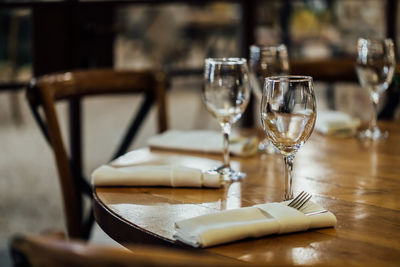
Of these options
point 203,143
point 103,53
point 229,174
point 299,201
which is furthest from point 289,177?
point 103,53

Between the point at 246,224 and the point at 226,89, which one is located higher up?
the point at 226,89

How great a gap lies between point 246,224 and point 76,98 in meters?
1.07

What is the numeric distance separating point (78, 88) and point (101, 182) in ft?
2.39

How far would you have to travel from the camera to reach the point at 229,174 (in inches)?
48.8

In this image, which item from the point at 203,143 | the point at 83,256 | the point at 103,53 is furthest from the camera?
the point at 103,53

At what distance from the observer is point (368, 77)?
1565 millimetres

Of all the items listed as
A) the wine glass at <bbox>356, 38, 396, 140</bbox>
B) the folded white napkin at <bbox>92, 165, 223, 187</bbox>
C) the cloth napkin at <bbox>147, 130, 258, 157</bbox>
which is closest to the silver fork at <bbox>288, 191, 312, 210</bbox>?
the folded white napkin at <bbox>92, 165, 223, 187</bbox>

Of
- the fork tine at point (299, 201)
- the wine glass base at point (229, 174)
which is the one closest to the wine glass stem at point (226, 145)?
the wine glass base at point (229, 174)

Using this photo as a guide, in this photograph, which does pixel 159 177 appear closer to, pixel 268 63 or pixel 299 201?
pixel 299 201

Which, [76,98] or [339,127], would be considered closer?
[339,127]

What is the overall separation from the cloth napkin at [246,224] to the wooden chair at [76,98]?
760 mm

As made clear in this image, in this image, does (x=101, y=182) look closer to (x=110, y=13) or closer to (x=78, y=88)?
(x=78, y=88)

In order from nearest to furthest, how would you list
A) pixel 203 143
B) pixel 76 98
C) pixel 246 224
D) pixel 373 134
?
pixel 246 224 < pixel 203 143 < pixel 373 134 < pixel 76 98

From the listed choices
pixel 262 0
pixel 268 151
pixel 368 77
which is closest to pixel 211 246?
pixel 268 151
